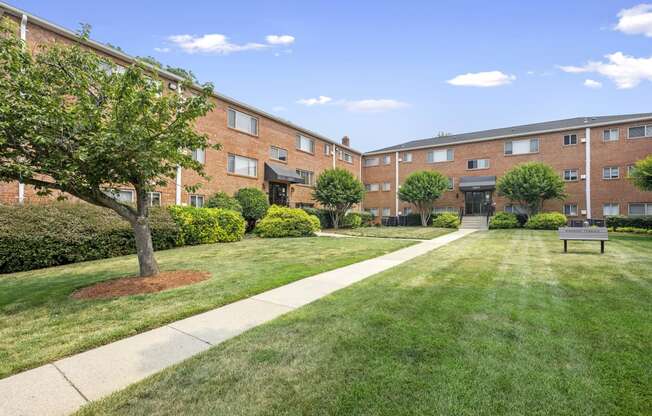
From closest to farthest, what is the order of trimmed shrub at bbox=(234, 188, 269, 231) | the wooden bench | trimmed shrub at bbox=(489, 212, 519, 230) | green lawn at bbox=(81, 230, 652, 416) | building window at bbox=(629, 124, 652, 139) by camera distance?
1. green lawn at bbox=(81, 230, 652, 416)
2. the wooden bench
3. trimmed shrub at bbox=(234, 188, 269, 231)
4. building window at bbox=(629, 124, 652, 139)
5. trimmed shrub at bbox=(489, 212, 519, 230)

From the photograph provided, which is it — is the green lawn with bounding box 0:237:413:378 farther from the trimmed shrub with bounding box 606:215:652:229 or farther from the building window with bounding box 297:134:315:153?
the trimmed shrub with bounding box 606:215:652:229

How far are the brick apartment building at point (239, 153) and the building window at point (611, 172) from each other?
71.9 feet

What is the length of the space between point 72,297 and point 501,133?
3248 centimetres

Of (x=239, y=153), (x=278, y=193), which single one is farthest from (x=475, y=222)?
(x=239, y=153)

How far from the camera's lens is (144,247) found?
659 cm

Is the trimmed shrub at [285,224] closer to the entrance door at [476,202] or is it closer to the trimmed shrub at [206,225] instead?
the trimmed shrub at [206,225]

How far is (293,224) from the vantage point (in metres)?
17.1

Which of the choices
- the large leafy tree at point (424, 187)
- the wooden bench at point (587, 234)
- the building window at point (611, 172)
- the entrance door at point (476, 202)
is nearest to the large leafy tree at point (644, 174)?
the wooden bench at point (587, 234)

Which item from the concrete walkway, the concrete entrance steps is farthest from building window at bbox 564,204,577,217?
the concrete walkway

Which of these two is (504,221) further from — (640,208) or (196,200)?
(196,200)

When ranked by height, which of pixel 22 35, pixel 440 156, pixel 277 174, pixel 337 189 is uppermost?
pixel 22 35

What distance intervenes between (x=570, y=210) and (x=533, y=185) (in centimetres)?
529

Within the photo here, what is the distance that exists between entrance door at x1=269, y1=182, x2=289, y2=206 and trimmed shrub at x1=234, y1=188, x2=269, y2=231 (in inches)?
123

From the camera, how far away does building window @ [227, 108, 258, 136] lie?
1948 centimetres
